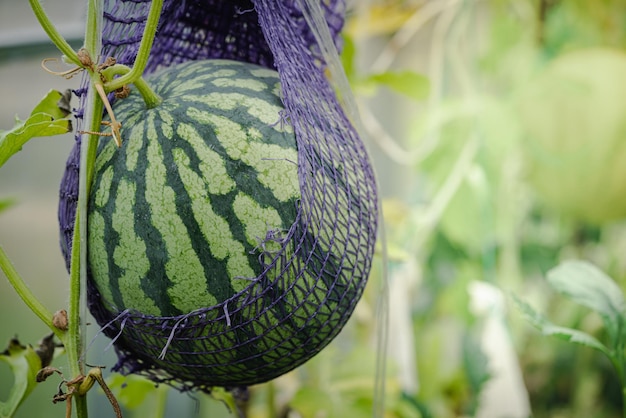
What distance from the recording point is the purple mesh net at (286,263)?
47 cm

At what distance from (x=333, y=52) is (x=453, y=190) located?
732 mm

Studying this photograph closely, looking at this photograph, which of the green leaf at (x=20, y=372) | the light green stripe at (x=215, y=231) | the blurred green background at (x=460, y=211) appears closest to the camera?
the light green stripe at (x=215, y=231)

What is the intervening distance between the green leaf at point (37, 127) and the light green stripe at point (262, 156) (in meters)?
0.11

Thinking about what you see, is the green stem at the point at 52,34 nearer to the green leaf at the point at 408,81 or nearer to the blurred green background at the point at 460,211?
the blurred green background at the point at 460,211

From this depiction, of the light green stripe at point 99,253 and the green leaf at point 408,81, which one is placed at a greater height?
the green leaf at point 408,81

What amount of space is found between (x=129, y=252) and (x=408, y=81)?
0.65m

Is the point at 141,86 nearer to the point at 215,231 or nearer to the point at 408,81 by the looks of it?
the point at 215,231

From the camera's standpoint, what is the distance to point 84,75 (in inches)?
20.0

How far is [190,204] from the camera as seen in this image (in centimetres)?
46

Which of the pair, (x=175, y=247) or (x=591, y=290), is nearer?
(x=175, y=247)

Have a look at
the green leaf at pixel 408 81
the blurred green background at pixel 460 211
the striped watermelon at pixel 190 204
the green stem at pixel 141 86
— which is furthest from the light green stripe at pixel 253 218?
the green leaf at pixel 408 81

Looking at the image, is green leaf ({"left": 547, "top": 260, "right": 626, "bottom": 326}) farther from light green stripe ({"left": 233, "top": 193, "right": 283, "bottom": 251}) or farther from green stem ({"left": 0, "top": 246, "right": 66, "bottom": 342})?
green stem ({"left": 0, "top": 246, "right": 66, "bottom": 342})

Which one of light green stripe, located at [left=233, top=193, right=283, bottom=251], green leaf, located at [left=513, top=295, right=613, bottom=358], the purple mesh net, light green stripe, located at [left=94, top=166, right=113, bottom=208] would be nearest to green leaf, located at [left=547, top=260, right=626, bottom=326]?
green leaf, located at [left=513, top=295, right=613, bottom=358]

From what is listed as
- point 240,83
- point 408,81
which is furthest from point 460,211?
point 240,83
